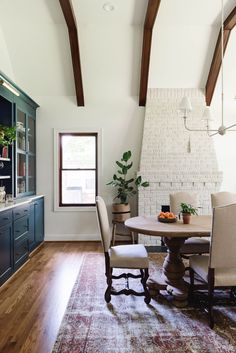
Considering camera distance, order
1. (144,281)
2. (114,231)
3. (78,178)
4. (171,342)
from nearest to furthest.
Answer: (171,342), (144,281), (114,231), (78,178)

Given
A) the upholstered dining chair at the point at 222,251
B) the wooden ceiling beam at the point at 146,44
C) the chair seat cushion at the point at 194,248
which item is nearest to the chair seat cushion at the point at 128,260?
the upholstered dining chair at the point at 222,251

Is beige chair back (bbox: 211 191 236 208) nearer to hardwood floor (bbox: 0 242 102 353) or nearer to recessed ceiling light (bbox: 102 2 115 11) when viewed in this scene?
hardwood floor (bbox: 0 242 102 353)

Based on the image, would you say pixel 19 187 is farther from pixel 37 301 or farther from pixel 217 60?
pixel 217 60

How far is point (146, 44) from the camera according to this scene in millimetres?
4367

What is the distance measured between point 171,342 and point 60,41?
4468mm

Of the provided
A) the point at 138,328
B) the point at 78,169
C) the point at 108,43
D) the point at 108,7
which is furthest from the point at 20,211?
the point at 108,7

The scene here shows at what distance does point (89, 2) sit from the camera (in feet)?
12.5

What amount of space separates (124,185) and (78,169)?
3.45 ft


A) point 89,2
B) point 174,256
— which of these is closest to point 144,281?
point 174,256

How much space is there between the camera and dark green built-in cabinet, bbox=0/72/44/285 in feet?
11.0

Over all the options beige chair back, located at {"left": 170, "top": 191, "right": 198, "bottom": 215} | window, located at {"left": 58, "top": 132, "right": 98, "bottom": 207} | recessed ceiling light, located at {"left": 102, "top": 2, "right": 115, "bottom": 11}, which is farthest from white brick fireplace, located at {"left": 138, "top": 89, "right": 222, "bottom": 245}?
recessed ceiling light, located at {"left": 102, "top": 2, "right": 115, "bottom": 11}

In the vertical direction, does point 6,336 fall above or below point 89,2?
below

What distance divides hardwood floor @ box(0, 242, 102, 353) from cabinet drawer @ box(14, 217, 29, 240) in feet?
1.58

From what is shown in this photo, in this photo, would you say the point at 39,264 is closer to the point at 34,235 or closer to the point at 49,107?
the point at 34,235
